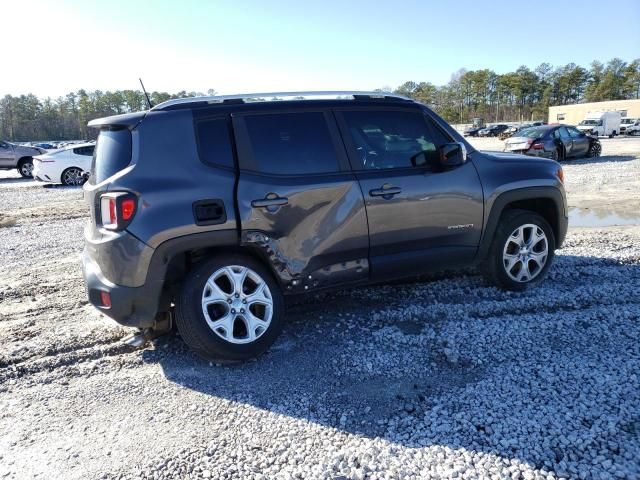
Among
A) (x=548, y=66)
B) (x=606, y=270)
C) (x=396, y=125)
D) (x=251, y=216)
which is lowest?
(x=606, y=270)

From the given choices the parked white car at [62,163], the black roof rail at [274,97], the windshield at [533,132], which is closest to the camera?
the black roof rail at [274,97]

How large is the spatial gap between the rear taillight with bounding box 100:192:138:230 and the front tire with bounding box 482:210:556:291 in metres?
3.35

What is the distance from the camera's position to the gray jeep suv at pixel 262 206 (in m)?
3.37

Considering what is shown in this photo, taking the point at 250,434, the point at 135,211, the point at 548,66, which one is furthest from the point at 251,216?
the point at 548,66

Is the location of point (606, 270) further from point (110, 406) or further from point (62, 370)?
point (62, 370)

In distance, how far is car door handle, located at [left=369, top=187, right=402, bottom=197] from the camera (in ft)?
13.0

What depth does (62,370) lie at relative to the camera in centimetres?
367

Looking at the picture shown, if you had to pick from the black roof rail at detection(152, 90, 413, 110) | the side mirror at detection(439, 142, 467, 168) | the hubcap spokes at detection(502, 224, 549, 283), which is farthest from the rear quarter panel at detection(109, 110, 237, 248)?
the hubcap spokes at detection(502, 224, 549, 283)

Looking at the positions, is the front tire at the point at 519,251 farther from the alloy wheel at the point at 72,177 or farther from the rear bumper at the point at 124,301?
the alloy wheel at the point at 72,177

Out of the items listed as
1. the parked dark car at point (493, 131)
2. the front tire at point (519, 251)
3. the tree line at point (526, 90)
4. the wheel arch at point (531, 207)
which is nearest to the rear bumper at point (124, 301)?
the wheel arch at point (531, 207)

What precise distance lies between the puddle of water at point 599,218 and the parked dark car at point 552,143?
7815 mm

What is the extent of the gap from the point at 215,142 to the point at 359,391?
2.07m

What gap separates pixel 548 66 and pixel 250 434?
4940 inches

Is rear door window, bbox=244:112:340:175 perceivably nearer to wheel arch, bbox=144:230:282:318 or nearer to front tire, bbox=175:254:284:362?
wheel arch, bbox=144:230:282:318
